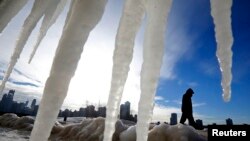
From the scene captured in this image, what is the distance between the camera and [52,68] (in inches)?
35.9

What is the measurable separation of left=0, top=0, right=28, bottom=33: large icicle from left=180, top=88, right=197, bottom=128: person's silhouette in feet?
34.0

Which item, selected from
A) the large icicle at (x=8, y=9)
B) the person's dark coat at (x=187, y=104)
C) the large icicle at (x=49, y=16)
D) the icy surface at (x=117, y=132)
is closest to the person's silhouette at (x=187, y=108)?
the person's dark coat at (x=187, y=104)

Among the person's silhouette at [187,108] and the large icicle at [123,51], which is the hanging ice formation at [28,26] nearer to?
the large icicle at [123,51]

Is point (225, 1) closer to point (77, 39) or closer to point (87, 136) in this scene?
point (77, 39)

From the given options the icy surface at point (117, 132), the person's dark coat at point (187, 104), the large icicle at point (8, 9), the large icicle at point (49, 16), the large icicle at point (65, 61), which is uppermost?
the person's dark coat at point (187, 104)

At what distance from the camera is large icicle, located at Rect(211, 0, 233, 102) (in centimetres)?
105

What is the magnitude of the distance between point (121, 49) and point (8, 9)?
0.62 meters

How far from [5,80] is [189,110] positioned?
10194 millimetres

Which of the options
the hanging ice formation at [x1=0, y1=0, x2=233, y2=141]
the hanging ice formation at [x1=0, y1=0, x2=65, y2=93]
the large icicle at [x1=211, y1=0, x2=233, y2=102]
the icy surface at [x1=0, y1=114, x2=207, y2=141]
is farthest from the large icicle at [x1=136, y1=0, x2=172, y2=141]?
the icy surface at [x1=0, y1=114, x2=207, y2=141]

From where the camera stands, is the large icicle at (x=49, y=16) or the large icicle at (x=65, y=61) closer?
the large icicle at (x=65, y=61)

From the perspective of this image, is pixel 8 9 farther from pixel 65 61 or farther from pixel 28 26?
pixel 65 61

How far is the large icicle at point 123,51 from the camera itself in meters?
1.07

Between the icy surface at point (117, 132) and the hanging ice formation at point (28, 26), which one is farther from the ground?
the hanging ice formation at point (28, 26)

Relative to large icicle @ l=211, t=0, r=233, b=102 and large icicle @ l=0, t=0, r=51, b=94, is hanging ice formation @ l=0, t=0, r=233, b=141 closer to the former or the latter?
large icicle @ l=211, t=0, r=233, b=102
